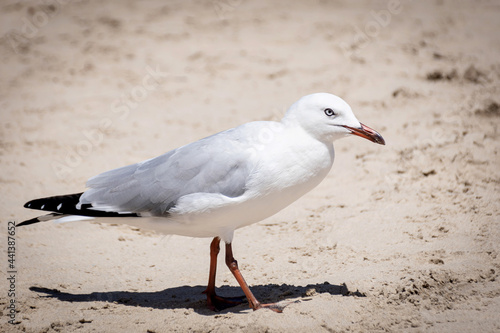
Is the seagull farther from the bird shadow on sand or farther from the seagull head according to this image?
the bird shadow on sand

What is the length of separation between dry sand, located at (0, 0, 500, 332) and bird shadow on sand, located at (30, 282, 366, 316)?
2cm

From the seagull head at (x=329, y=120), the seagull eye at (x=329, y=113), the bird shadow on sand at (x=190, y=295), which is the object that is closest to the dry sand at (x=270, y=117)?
the bird shadow on sand at (x=190, y=295)

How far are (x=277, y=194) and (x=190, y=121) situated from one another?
13.4 ft

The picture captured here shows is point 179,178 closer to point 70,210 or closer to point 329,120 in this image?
point 70,210

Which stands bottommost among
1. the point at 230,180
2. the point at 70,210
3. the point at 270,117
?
the point at 70,210

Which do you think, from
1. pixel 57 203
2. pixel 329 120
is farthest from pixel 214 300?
pixel 329 120

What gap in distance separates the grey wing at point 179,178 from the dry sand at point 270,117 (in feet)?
2.67

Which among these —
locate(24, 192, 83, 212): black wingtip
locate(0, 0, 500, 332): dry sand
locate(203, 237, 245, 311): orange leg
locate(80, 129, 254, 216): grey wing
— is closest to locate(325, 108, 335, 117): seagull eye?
locate(80, 129, 254, 216): grey wing

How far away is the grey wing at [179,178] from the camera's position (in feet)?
12.8

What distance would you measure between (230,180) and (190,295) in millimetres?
1148

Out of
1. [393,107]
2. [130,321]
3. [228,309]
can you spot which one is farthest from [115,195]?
[393,107]

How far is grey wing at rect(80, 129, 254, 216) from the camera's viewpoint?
3.91m

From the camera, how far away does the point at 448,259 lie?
436 centimetres

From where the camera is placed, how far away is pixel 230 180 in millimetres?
3877
